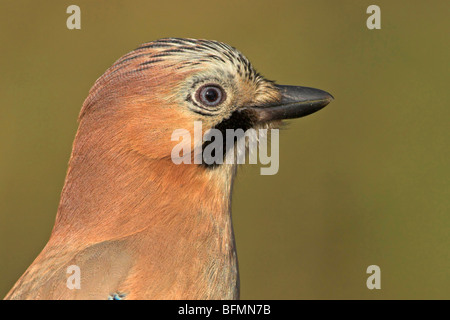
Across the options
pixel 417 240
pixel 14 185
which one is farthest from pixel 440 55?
pixel 14 185

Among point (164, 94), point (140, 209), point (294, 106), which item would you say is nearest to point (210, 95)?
point (164, 94)

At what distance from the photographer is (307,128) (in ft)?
28.6

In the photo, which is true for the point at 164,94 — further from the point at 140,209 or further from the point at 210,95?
the point at 140,209

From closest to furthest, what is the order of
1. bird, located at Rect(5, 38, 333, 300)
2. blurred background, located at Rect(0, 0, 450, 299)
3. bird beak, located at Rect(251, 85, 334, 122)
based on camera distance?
1. bird, located at Rect(5, 38, 333, 300)
2. bird beak, located at Rect(251, 85, 334, 122)
3. blurred background, located at Rect(0, 0, 450, 299)

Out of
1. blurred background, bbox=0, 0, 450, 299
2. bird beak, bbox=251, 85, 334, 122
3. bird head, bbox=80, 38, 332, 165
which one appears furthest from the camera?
blurred background, bbox=0, 0, 450, 299

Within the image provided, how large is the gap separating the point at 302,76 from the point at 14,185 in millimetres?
3590

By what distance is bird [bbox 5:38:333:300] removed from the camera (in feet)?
13.5

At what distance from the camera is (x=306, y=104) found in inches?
184

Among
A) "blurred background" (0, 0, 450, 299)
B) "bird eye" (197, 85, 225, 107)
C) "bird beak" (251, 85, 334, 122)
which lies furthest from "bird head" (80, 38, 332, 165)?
"blurred background" (0, 0, 450, 299)

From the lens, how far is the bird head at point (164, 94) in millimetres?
4223

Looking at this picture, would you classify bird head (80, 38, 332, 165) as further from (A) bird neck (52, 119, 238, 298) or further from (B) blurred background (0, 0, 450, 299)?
(B) blurred background (0, 0, 450, 299)

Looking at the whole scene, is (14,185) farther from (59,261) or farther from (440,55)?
(440,55)

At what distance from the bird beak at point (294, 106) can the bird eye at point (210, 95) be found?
309mm

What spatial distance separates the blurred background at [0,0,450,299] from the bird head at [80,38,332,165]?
3.88 meters
